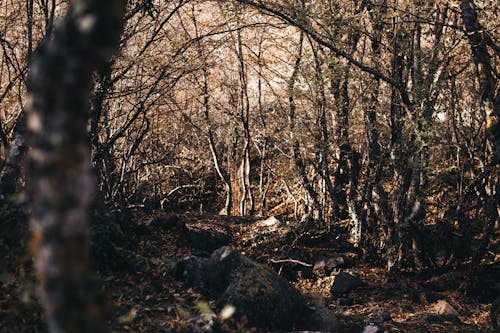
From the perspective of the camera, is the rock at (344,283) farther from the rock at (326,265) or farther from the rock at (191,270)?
the rock at (191,270)

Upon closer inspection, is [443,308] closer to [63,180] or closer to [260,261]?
[260,261]

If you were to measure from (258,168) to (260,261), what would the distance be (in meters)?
11.3

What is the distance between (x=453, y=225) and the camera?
12.6m

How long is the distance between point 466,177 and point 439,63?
18.7 ft

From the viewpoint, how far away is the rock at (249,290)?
6.67 m

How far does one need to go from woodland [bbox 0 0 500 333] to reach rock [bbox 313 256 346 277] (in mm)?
39

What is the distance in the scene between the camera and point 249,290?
6758 millimetres

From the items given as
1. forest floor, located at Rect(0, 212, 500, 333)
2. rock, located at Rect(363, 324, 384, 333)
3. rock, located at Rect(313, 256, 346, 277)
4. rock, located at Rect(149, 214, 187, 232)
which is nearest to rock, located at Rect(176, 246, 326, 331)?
forest floor, located at Rect(0, 212, 500, 333)

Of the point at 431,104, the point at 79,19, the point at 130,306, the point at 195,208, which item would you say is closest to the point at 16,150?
the point at 130,306

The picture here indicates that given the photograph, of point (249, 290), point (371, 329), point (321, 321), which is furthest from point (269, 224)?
point (249, 290)

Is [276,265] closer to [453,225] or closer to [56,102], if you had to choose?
[453,225]

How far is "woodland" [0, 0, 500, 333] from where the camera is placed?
1.94 m

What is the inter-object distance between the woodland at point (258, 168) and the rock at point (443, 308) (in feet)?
0.25

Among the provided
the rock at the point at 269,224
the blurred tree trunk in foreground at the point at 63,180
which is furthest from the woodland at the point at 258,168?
the rock at the point at 269,224
